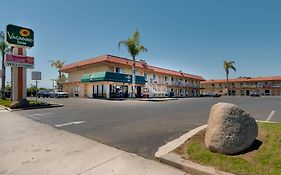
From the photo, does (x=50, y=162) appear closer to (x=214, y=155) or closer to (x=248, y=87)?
(x=214, y=155)

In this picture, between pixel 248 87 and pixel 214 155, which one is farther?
pixel 248 87

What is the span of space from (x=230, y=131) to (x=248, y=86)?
8899 centimetres

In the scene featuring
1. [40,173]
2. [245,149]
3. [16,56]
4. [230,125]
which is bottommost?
[40,173]

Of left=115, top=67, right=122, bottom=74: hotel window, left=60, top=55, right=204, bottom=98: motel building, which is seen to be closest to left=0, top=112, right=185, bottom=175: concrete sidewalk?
left=60, top=55, right=204, bottom=98: motel building

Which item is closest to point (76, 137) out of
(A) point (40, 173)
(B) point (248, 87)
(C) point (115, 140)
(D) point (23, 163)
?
(C) point (115, 140)

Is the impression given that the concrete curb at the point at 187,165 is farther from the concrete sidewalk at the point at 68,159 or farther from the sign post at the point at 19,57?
the sign post at the point at 19,57

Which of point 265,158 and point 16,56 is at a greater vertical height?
point 16,56

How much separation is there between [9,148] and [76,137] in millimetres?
2080

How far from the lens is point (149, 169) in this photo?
478 centimetres

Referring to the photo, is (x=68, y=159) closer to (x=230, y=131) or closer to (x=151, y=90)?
(x=230, y=131)

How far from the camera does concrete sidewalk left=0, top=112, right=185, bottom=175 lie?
4.75m

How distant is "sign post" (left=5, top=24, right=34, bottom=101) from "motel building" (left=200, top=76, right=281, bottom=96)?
6104cm

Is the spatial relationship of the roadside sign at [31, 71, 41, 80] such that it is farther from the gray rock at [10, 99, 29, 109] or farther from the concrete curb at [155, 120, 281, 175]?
the concrete curb at [155, 120, 281, 175]

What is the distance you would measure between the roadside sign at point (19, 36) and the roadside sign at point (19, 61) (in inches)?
59.4
